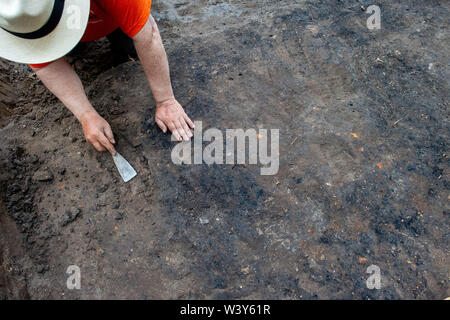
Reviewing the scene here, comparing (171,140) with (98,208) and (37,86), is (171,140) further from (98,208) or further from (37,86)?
(37,86)

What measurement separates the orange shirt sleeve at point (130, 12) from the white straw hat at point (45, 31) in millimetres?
182

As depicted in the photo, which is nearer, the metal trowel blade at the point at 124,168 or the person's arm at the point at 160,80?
the person's arm at the point at 160,80

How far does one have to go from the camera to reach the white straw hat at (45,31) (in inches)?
51.9

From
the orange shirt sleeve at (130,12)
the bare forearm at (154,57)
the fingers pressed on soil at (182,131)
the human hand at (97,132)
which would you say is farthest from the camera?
the fingers pressed on soil at (182,131)

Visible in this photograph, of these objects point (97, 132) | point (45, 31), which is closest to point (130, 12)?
point (45, 31)

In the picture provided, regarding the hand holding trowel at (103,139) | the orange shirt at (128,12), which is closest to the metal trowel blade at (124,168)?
the hand holding trowel at (103,139)

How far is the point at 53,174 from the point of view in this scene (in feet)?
6.44

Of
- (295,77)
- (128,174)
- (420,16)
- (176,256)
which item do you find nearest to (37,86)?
(128,174)

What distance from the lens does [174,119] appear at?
202cm

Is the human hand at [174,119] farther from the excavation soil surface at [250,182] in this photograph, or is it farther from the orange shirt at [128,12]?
the orange shirt at [128,12]

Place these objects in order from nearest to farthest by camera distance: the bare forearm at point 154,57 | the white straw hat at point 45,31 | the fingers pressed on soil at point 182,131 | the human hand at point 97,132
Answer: the white straw hat at point 45,31 < the bare forearm at point 154,57 < the human hand at point 97,132 < the fingers pressed on soil at point 182,131

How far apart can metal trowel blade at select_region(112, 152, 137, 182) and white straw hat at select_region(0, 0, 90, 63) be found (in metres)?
0.66

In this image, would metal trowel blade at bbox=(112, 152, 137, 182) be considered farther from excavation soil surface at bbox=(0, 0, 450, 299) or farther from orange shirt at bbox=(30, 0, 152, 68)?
orange shirt at bbox=(30, 0, 152, 68)

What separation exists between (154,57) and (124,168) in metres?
0.64
